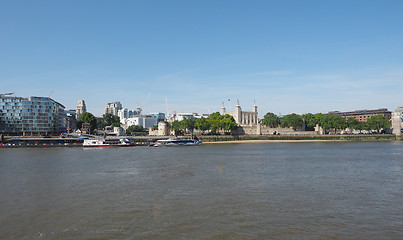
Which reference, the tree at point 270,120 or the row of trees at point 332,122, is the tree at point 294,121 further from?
the tree at point 270,120

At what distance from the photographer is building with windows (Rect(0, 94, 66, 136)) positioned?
12369 cm

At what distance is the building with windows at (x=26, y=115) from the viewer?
406ft

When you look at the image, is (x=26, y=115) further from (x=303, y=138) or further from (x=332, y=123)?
(x=332, y=123)

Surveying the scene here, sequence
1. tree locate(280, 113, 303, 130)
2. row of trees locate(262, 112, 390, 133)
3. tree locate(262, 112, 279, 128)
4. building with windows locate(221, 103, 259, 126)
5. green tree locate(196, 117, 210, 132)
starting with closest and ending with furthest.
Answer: green tree locate(196, 117, 210, 132)
row of trees locate(262, 112, 390, 133)
tree locate(280, 113, 303, 130)
tree locate(262, 112, 279, 128)
building with windows locate(221, 103, 259, 126)

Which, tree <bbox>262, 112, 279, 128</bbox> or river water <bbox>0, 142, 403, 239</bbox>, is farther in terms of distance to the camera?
tree <bbox>262, 112, 279, 128</bbox>

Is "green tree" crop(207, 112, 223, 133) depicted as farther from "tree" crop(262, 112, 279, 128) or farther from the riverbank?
"tree" crop(262, 112, 279, 128)

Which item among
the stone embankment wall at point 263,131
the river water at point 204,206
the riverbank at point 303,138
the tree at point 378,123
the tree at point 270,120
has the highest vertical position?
the tree at point 270,120

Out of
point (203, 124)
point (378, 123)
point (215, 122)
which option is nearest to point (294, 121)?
point (378, 123)

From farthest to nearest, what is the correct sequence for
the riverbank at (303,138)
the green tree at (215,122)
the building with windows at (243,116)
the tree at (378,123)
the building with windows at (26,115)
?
the building with windows at (243,116)
the tree at (378,123)
the green tree at (215,122)
the riverbank at (303,138)
the building with windows at (26,115)

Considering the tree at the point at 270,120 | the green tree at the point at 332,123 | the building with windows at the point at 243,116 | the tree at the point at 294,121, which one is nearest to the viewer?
the green tree at the point at 332,123

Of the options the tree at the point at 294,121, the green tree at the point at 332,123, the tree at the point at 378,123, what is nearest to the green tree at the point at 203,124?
the tree at the point at 294,121

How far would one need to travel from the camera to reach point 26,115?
411ft

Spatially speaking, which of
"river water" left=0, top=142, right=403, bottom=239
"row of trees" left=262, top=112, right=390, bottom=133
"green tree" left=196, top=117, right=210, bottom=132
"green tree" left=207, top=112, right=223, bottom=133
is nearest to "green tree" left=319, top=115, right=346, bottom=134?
"row of trees" left=262, top=112, right=390, bottom=133

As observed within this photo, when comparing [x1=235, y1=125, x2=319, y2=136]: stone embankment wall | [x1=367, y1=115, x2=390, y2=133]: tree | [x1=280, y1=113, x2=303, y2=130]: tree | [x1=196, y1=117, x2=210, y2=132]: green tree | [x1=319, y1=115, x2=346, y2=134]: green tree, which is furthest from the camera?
[x1=280, y1=113, x2=303, y2=130]: tree
